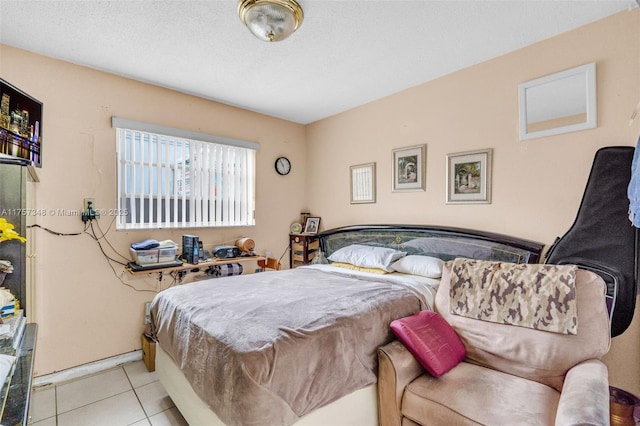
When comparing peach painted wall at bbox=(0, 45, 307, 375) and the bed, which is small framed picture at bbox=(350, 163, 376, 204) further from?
peach painted wall at bbox=(0, 45, 307, 375)

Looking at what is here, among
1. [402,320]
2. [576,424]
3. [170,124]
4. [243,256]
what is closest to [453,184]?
[402,320]

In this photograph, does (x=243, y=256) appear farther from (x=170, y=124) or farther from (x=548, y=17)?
(x=548, y=17)

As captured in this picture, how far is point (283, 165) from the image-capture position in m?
4.06

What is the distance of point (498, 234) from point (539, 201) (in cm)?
38

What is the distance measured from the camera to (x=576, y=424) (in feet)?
3.51

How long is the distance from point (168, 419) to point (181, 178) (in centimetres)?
214

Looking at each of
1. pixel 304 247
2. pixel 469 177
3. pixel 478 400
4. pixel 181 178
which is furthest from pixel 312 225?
pixel 478 400

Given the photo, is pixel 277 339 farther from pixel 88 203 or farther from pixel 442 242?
pixel 88 203

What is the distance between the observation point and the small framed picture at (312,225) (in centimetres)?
407

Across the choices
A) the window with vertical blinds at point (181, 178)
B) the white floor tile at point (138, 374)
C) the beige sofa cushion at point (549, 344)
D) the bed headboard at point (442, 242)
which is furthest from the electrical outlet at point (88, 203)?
the beige sofa cushion at point (549, 344)

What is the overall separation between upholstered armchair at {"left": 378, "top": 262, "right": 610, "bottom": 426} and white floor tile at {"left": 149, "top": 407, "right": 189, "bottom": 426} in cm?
131

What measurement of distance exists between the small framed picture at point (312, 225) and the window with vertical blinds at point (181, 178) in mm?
776

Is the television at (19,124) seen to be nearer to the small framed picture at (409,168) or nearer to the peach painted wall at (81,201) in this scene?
the peach painted wall at (81,201)

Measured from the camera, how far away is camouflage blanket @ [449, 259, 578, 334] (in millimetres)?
1603
